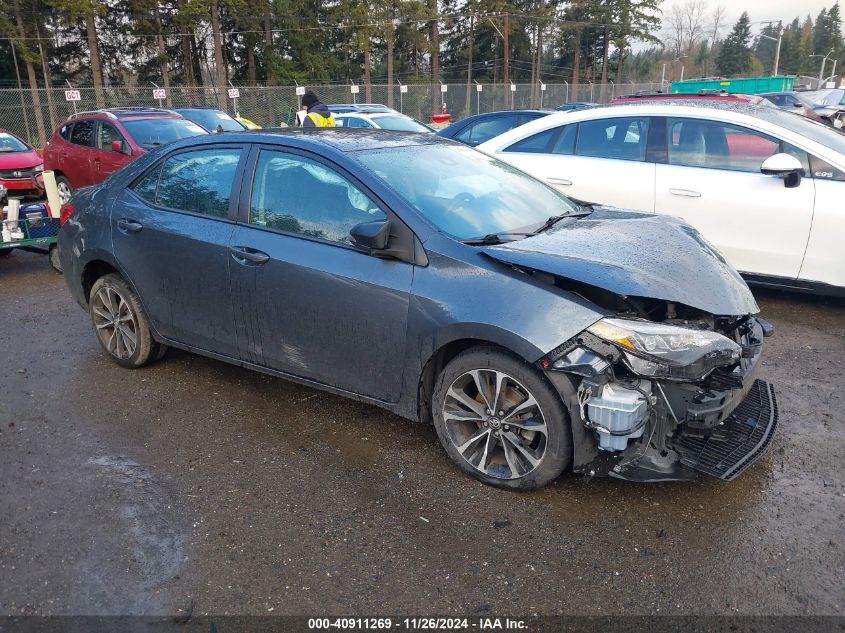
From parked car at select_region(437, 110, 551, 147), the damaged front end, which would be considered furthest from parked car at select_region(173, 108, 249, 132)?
the damaged front end

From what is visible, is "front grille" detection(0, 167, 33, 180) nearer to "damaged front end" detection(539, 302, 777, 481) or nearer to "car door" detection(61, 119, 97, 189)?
"car door" detection(61, 119, 97, 189)

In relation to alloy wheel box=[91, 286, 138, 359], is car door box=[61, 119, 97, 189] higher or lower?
higher

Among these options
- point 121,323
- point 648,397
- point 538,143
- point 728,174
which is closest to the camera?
point 648,397

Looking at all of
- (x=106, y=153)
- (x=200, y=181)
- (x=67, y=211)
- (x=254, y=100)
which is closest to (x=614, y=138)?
(x=200, y=181)

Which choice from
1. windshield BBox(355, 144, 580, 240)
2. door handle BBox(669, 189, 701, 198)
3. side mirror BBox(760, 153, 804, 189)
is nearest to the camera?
windshield BBox(355, 144, 580, 240)

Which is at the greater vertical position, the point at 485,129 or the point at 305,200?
the point at 305,200

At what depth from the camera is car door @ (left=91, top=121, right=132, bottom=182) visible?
10773 mm

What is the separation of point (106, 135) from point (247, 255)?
8.74 m

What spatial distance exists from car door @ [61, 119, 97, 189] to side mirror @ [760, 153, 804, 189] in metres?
9.91

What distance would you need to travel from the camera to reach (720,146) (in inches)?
243

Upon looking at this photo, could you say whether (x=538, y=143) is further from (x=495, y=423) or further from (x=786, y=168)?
(x=495, y=423)

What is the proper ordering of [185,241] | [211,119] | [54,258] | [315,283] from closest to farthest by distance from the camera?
[315,283] → [185,241] → [54,258] → [211,119]

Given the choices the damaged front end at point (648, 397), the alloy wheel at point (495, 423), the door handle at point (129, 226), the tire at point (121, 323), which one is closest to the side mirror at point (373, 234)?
the alloy wheel at point (495, 423)

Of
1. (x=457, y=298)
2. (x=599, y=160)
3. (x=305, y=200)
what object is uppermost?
(x=305, y=200)
